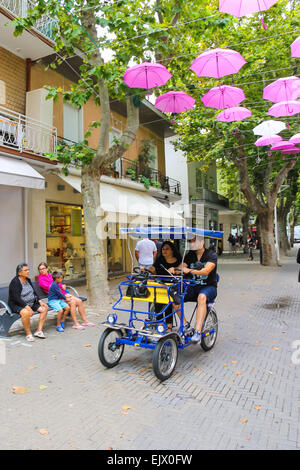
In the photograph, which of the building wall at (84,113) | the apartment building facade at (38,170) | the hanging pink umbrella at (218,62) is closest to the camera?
the hanging pink umbrella at (218,62)

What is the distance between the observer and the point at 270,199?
1844cm

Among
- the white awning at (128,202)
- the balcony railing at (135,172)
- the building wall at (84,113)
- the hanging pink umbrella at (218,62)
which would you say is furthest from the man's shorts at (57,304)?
the balcony railing at (135,172)

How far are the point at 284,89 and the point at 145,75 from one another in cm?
384

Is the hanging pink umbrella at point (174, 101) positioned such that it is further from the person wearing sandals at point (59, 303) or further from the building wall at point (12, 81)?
the person wearing sandals at point (59, 303)

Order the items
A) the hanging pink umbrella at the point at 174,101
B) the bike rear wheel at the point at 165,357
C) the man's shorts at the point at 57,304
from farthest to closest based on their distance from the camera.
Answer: the hanging pink umbrella at the point at 174,101 < the man's shorts at the point at 57,304 < the bike rear wheel at the point at 165,357

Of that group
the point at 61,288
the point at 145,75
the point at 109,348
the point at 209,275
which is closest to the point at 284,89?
the point at 145,75

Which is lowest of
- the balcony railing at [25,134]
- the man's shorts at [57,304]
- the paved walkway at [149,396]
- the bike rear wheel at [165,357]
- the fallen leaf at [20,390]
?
the paved walkway at [149,396]

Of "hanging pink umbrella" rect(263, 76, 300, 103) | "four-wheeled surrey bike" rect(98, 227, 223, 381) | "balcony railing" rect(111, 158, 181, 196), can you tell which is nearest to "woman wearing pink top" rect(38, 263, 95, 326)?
"four-wheeled surrey bike" rect(98, 227, 223, 381)

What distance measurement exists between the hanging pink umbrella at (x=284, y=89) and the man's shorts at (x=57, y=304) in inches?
297

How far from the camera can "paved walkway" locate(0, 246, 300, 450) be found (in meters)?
3.16

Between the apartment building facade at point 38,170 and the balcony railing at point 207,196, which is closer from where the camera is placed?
the apartment building facade at point 38,170

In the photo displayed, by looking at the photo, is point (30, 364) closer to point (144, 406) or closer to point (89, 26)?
point (144, 406)

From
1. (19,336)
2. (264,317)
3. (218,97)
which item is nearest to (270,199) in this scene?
(218,97)

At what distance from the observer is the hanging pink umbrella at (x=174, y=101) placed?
29.8ft
